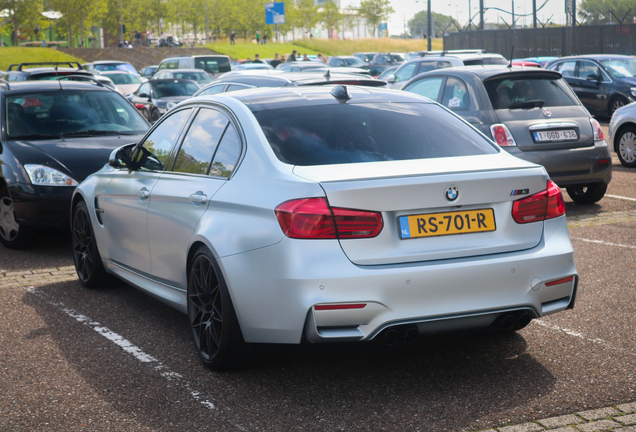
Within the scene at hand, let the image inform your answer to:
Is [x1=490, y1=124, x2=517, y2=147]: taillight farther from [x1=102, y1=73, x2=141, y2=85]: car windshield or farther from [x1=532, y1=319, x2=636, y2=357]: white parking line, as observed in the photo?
[x1=102, y1=73, x2=141, y2=85]: car windshield

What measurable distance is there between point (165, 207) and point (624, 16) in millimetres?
35427

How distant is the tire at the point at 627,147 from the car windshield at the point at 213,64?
2350 centimetres

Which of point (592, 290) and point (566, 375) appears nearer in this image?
point (566, 375)

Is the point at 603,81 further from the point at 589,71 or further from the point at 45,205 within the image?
the point at 45,205

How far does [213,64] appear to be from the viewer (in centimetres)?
3469

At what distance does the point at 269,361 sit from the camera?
463cm

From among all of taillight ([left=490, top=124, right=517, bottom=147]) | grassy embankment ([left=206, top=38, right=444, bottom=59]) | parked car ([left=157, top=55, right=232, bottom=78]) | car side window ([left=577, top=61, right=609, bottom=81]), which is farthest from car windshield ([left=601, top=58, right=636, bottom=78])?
grassy embankment ([left=206, top=38, right=444, bottom=59])

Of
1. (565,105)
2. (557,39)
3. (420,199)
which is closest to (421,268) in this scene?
(420,199)

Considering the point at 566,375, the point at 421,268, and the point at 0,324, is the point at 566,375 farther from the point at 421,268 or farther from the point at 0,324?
the point at 0,324

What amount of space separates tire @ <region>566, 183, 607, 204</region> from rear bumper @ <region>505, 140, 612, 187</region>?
35cm

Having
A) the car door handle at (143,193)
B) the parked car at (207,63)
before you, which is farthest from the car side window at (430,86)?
the parked car at (207,63)

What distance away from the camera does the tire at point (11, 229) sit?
27.0ft

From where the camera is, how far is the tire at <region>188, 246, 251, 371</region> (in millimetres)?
4195

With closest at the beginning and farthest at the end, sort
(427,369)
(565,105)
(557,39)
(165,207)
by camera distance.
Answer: (427,369) → (165,207) → (565,105) → (557,39)
